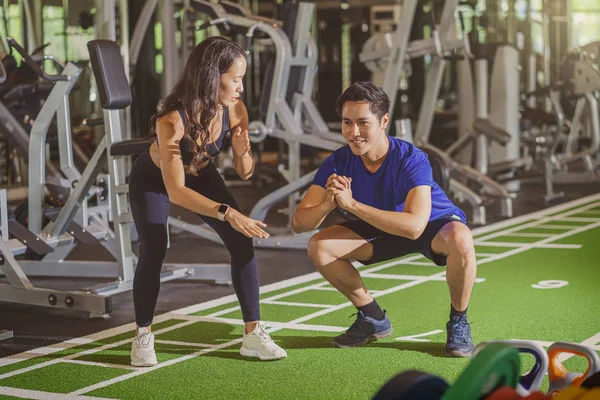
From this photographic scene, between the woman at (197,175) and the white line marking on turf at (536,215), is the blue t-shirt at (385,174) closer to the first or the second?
the woman at (197,175)

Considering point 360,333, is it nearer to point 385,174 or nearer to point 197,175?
point 385,174

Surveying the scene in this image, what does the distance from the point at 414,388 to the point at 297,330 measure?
85.0 inches

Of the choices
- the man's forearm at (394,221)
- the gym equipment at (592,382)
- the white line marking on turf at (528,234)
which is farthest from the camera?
the white line marking on turf at (528,234)

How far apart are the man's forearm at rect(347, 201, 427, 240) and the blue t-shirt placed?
0.43 ft

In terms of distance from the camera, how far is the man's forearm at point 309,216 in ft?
10.7

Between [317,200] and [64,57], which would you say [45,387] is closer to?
[317,200]

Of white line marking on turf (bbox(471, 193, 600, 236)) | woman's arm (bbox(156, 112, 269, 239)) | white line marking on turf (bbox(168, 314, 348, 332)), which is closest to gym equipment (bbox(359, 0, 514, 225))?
white line marking on turf (bbox(471, 193, 600, 236))

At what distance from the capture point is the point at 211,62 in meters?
3.15

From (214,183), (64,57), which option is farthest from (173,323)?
(64,57)

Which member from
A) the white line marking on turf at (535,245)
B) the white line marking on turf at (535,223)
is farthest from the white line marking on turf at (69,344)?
the white line marking on turf at (535,223)

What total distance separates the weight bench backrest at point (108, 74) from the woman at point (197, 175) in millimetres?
865

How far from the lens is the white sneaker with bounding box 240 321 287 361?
3.36m

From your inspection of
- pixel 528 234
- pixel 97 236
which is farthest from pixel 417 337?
pixel 528 234

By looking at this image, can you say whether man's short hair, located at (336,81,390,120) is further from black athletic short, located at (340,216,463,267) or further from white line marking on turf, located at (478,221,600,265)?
white line marking on turf, located at (478,221,600,265)
